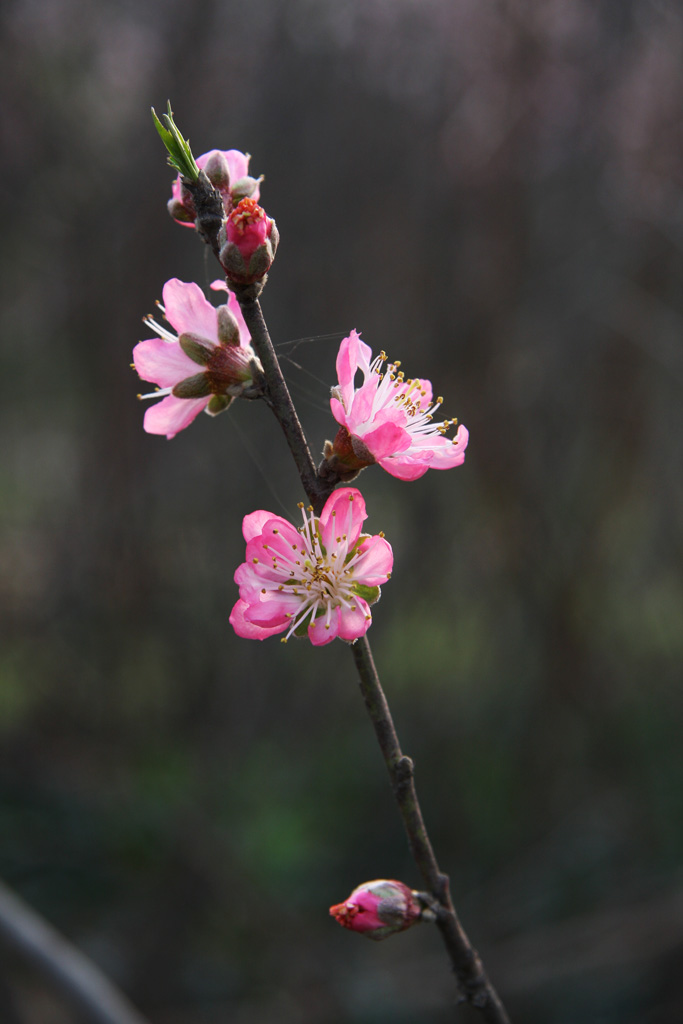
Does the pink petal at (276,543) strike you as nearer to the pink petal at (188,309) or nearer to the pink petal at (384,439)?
the pink petal at (384,439)

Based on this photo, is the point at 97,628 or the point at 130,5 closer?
the point at 130,5

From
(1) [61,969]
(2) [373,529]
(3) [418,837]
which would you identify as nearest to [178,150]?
(3) [418,837]

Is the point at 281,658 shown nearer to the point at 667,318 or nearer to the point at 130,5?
the point at 667,318

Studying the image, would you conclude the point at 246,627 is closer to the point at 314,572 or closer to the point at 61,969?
the point at 314,572

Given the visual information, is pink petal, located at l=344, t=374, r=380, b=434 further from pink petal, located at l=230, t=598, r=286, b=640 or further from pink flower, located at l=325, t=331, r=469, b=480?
pink petal, located at l=230, t=598, r=286, b=640

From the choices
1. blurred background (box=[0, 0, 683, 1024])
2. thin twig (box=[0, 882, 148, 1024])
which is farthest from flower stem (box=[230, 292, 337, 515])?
blurred background (box=[0, 0, 683, 1024])

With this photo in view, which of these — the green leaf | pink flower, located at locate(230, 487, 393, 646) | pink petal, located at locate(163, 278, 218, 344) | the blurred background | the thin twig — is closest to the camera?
the green leaf

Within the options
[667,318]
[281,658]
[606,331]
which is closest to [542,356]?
[606,331]
